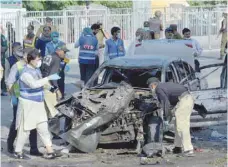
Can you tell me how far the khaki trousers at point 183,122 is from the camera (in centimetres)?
1010

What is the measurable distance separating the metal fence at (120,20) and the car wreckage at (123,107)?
12.1 metres

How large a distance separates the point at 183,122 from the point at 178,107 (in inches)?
9.3


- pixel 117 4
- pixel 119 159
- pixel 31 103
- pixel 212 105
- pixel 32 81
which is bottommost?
pixel 119 159

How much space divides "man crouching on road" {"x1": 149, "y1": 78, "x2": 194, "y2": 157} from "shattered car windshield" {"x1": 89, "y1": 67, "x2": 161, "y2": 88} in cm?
96

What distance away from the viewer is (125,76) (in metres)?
11.5

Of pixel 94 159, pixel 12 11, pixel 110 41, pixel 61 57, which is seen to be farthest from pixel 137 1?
pixel 94 159

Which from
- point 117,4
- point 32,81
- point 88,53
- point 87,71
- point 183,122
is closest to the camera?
point 32,81

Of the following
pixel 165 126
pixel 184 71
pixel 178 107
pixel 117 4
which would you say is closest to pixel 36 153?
pixel 165 126

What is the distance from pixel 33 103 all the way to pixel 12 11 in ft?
53.4

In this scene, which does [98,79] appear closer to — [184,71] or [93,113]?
[93,113]

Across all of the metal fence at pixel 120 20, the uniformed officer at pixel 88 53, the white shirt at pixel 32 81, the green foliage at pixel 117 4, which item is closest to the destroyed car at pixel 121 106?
the white shirt at pixel 32 81

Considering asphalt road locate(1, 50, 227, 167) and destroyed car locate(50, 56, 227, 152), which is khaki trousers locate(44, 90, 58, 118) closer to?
destroyed car locate(50, 56, 227, 152)

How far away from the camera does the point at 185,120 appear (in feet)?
33.5

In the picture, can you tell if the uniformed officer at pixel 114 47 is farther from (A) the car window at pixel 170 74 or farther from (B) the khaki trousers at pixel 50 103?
(B) the khaki trousers at pixel 50 103
